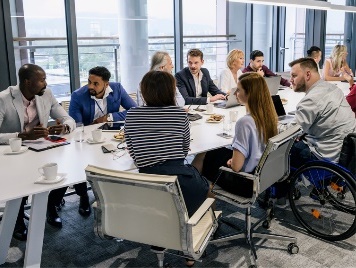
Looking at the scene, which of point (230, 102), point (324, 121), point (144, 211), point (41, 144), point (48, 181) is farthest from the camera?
point (230, 102)

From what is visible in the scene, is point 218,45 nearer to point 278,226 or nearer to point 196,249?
point 278,226

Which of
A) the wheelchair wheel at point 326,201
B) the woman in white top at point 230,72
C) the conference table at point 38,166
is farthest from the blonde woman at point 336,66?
the conference table at point 38,166

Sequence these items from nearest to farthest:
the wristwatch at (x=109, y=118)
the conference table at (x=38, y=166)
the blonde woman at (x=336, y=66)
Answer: the conference table at (x=38, y=166), the wristwatch at (x=109, y=118), the blonde woman at (x=336, y=66)

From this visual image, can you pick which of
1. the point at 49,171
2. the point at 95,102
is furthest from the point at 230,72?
the point at 49,171

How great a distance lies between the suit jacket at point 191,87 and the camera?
438cm

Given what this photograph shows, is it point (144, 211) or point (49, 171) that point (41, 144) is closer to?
point (49, 171)

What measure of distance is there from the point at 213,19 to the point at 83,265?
5177 millimetres

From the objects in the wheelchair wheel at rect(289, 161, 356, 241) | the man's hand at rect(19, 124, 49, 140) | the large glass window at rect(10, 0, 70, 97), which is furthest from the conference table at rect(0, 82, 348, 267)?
the large glass window at rect(10, 0, 70, 97)

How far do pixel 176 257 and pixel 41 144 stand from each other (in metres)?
1.14

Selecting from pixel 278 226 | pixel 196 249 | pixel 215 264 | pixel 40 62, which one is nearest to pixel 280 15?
pixel 40 62

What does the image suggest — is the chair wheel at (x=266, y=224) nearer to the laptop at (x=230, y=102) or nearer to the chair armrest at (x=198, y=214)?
the chair armrest at (x=198, y=214)

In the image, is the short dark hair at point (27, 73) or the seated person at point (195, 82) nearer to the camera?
the short dark hair at point (27, 73)

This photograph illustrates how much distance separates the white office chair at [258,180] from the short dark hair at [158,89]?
56cm

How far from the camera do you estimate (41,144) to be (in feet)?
9.15
